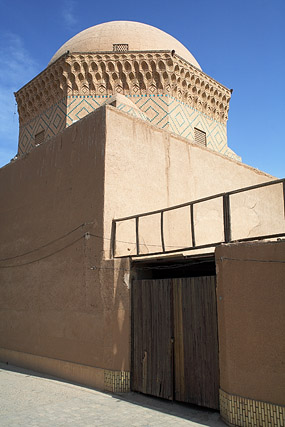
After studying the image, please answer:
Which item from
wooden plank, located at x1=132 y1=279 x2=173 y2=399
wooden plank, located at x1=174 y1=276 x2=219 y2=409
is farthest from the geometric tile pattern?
wooden plank, located at x1=174 y1=276 x2=219 y2=409

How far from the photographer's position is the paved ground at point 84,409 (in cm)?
503

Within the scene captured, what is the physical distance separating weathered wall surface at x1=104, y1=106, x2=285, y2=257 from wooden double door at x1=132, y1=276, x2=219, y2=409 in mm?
1211

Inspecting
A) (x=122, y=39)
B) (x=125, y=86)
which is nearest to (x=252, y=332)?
(x=125, y=86)

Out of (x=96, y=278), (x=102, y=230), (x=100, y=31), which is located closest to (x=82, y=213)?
(x=102, y=230)

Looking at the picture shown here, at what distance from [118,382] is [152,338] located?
3.11 feet

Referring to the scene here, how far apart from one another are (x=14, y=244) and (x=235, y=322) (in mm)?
6435

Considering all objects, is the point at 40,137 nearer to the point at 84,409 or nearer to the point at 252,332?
the point at 84,409

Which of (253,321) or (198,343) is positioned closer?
(253,321)

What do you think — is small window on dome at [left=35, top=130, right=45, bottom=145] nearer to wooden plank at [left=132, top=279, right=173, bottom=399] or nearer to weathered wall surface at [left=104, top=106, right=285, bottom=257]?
weathered wall surface at [left=104, top=106, right=285, bottom=257]

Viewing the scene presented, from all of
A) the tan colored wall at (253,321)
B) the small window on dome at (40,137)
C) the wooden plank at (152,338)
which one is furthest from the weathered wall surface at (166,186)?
the small window on dome at (40,137)

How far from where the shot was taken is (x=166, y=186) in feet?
26.1

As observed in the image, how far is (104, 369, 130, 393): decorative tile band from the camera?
632 cm

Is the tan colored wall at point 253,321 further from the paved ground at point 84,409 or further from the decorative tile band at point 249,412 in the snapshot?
the paved ground at point 84,409

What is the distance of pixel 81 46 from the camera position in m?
12.7
